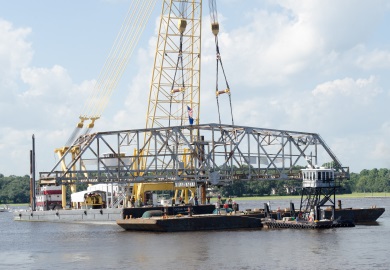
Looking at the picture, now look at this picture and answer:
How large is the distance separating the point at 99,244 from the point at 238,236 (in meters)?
13.9

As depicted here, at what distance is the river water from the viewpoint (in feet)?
204

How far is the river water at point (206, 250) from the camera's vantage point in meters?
62.3

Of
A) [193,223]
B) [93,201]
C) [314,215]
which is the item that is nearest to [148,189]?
[93,201]

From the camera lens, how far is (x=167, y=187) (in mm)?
126500

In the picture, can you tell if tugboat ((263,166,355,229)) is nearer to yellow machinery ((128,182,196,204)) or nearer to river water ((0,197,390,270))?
river water ((0,197,390,270))

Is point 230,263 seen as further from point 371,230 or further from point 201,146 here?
point 201,146

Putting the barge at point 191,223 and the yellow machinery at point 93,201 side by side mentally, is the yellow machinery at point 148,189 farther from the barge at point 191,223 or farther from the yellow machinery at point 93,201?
the barge at point 191,223

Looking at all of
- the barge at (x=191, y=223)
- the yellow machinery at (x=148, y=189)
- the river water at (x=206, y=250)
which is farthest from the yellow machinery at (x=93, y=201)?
the barge at (x=191, y=223)

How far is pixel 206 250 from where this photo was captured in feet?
232

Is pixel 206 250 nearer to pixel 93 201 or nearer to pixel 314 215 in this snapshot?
pixel 314 215

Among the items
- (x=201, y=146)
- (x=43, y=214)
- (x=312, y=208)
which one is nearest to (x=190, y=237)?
(x=312, y=208)

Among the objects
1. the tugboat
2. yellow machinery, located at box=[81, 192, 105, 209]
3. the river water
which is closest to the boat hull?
the river water

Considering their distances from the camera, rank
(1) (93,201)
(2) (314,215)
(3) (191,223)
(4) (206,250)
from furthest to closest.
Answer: (1) (93,201)
(2) (314,215)
(3) (191,223)
(4) (206,250)

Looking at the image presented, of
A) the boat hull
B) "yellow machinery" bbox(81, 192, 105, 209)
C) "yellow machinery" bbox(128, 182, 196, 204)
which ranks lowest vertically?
the boat hull
